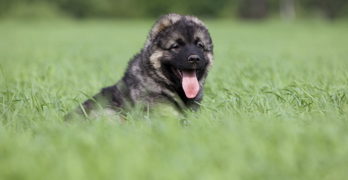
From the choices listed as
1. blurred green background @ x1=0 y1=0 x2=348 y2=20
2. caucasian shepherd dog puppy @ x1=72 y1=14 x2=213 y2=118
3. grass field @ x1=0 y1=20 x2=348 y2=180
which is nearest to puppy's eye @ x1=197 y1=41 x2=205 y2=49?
caucasian shepherd dog puppy @ x1=72 y1=14 x2=213 y2=118

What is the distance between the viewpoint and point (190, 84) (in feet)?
17.0

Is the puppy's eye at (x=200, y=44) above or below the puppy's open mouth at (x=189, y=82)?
above

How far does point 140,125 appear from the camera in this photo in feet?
12.8

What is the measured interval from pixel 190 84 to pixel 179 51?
1.11 feet

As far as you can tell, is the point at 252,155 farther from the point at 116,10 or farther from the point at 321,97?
the point at 116,10

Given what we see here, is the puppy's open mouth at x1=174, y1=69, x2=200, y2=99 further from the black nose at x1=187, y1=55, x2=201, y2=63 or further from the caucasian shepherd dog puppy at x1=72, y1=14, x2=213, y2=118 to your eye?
the black nose at x1=187, y1=55, x2=201, y2=63

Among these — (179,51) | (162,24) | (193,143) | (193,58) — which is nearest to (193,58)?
(193,58)

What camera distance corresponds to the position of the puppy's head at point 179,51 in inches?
203

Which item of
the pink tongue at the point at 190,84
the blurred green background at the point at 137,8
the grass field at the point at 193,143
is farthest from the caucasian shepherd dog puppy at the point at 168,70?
the blurred green background at the point at 137,8

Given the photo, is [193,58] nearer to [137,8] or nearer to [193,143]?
[193,143]

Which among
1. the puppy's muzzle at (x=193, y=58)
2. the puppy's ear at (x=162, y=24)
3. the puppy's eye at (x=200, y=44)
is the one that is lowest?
the puppy's muzzle at (x=193, y=58)

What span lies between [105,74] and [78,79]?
3.00ft

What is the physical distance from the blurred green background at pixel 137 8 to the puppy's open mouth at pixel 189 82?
128 ft

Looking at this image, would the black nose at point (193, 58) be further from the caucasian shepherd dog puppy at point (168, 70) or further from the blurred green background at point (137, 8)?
the blurred green background at point (137, 8)
